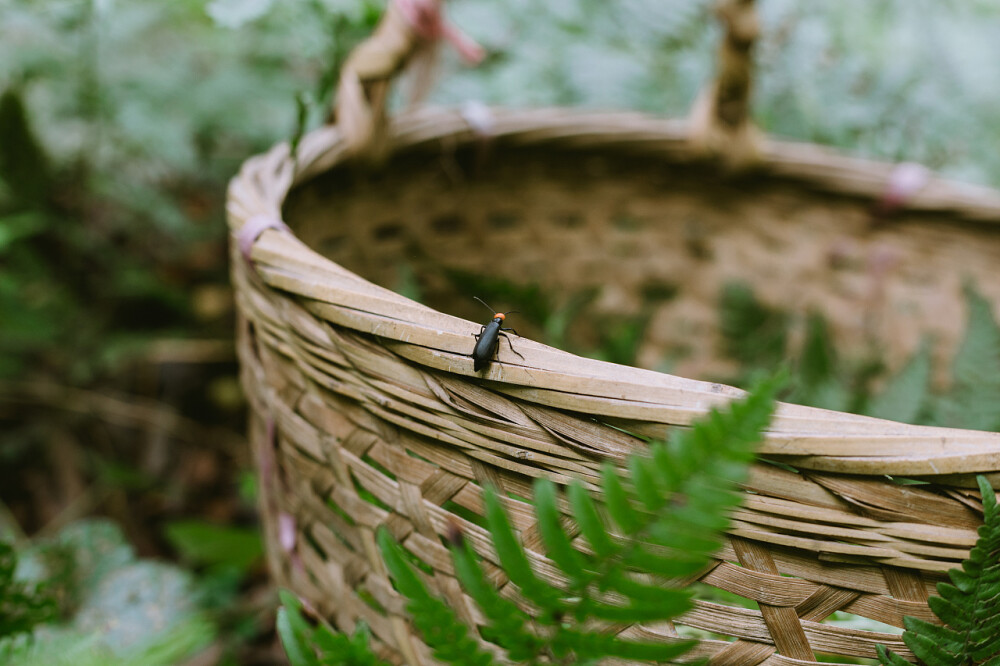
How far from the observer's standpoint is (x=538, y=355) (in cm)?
45

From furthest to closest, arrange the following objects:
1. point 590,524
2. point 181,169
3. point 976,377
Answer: point 181,169
point 976,377
point 590,524

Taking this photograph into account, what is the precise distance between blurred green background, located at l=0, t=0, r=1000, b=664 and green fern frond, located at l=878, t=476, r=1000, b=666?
943 millimetres

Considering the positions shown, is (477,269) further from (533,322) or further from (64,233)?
(64,233)

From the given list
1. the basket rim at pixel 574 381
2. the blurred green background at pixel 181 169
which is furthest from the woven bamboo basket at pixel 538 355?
the blurred green background at pixel 181 169

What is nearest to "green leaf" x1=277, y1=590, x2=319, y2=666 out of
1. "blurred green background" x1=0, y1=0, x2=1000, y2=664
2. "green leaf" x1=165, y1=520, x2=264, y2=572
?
"blurred green background" x1=0, y1=0, x2=1000, y2=664

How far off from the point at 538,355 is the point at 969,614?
1.06ft

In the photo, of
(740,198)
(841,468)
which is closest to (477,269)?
(740,198)

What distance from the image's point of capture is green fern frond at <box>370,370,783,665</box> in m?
0.31

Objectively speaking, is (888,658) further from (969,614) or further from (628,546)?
(628,546)

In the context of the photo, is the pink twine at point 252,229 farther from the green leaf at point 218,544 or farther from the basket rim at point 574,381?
the green leaf at point 218,544

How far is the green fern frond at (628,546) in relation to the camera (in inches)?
12.3

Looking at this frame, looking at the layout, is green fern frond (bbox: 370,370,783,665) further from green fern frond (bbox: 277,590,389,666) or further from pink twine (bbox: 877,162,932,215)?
pink twine (bbox: 877,162,932,215)

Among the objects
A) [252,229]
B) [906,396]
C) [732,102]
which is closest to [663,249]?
[732,102]

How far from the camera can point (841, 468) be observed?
411 millimetres
